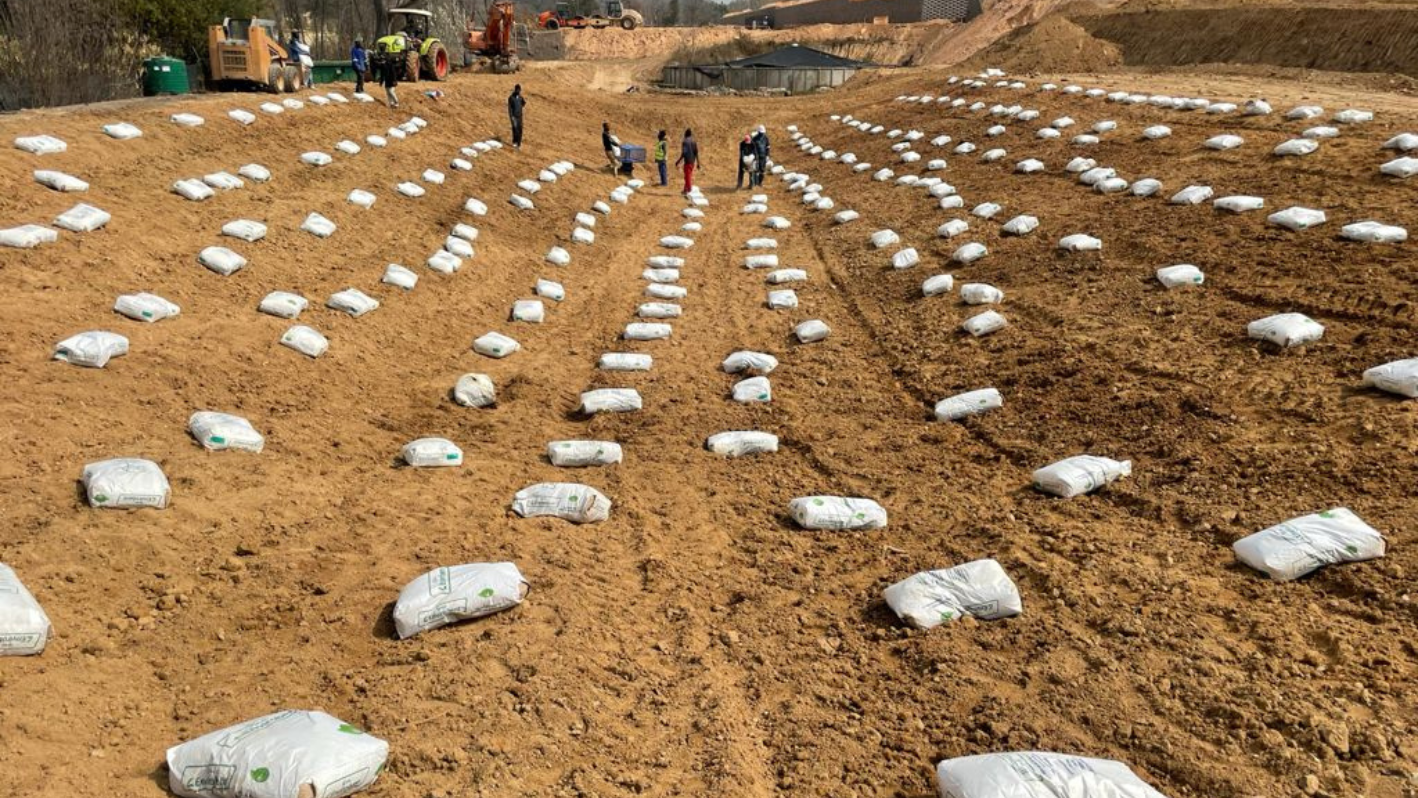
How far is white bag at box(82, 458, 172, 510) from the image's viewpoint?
4.91m

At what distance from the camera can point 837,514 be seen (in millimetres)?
5594

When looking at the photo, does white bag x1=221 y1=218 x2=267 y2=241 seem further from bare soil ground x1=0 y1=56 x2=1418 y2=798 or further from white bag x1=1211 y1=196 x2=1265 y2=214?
white bag x1=1211 y1=196 x2=1265 y2=214

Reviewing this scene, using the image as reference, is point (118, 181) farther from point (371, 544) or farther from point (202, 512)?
point (371, 544)

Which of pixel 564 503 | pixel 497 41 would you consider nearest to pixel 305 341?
pixel 564 503

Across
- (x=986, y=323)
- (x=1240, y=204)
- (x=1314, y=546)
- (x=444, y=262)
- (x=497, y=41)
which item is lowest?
(x=1314, y=546)

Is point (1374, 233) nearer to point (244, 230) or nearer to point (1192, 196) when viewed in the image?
point (1192, 196)

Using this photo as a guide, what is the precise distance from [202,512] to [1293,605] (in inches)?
271

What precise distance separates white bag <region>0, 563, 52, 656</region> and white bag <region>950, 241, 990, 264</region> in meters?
10.4

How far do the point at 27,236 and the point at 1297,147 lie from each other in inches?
622

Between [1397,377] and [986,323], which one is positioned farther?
[986,323]

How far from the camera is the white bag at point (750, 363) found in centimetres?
856

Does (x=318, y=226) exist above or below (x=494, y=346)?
above

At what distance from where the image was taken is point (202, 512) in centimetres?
515

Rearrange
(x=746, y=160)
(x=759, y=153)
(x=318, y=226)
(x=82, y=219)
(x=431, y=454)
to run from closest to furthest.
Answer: (x=431, y=454)
(x=82, y=219)
(x=318, y=226)
(x=759, y=153)
(x=746, y=160)
